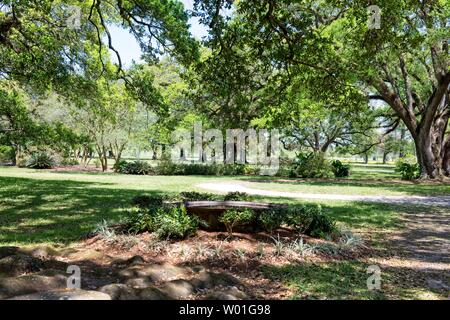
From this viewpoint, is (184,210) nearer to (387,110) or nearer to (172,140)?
(387,110)

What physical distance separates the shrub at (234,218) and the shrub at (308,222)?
73cm

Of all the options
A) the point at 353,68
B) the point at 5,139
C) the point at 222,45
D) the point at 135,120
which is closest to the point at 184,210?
the point at 222,45

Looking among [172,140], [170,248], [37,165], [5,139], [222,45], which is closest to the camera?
[170,248]

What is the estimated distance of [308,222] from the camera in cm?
741

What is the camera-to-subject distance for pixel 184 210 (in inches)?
290

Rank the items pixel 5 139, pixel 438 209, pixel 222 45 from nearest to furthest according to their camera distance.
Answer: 1. pixel 222 45
2. pixel 5 139
3. pixel 438 209

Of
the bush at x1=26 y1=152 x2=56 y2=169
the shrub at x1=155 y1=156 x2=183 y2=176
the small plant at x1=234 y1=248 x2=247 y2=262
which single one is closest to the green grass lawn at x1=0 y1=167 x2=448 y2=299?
the small plant at x1=234 y1=248 x2=247 y2=262

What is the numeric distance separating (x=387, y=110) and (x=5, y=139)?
27.7 meters

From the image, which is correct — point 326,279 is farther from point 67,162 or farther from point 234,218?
point 67,162

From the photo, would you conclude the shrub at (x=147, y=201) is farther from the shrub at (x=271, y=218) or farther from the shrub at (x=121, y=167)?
the shrub at (x=121, y=167)

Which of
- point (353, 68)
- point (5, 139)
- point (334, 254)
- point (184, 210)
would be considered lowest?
point (334, 254)

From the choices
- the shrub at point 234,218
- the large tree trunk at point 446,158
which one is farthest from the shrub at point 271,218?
the large tree trunk at point 446,158

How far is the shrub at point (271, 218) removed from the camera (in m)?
7.28

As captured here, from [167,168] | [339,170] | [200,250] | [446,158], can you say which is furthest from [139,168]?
[200,250]
